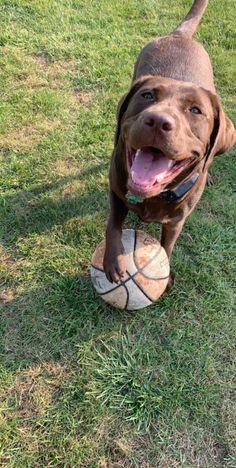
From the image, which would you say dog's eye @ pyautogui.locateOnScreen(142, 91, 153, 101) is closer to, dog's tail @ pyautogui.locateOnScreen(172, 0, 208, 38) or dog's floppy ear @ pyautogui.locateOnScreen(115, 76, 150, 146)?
dog's floppy ear @ pyautogui.locateOnScreen(115, 76, 150, 146)

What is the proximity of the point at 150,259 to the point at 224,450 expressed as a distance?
112cm

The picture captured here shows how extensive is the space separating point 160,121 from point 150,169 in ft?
0.92

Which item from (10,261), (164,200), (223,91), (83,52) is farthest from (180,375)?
(83,52)

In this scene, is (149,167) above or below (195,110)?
below

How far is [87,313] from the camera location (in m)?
3.08

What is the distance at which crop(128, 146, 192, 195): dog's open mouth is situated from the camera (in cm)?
229

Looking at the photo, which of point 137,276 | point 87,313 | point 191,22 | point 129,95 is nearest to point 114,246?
point 137,276

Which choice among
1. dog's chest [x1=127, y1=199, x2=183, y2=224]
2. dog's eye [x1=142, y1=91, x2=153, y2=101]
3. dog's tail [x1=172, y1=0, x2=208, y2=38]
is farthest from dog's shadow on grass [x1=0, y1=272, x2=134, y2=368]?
dog's tail [x1=172, y1=0, x2=208, y2=38]

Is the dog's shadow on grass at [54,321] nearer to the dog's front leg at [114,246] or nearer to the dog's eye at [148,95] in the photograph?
the dog's front leg at [114,246]

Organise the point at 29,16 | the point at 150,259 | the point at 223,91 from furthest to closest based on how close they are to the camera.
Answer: the point at 29,16 → the point at 223,91 → the point at 150,259

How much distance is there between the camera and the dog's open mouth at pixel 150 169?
2.29 meters

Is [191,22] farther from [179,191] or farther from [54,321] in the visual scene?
[54,321]

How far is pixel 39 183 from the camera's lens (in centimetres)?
381

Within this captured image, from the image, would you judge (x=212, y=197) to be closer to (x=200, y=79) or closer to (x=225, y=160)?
(x=225, y=160)
